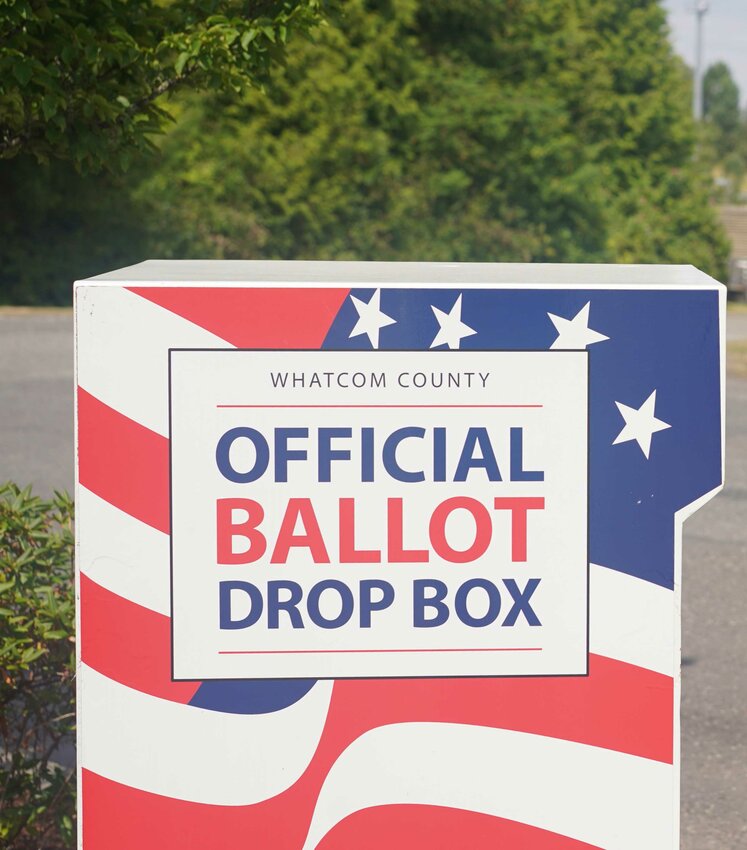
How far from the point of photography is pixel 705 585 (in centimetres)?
664

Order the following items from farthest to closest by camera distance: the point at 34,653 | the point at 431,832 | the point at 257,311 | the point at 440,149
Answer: the point at 440,149, the point at 34,653, the point at 431,832, the point at 257,311

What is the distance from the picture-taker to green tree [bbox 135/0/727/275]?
22.1m

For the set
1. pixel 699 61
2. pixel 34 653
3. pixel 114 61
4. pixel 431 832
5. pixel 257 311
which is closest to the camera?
pixel 257 311

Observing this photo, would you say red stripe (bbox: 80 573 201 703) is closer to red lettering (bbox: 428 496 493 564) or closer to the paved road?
red lettering (bbox: 428 496 493 564)

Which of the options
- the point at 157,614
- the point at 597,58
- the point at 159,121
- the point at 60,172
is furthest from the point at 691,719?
the point at 597,58

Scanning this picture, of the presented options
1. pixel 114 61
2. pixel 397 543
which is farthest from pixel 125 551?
pixel 114 61

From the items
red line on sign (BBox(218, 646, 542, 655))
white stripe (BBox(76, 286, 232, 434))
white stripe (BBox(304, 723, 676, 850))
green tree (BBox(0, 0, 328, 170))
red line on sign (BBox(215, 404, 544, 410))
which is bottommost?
white stripe (BBox(304, 723, 676, 850))

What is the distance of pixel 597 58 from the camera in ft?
85.6

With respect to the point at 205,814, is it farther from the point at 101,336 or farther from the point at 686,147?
the point at 686,147

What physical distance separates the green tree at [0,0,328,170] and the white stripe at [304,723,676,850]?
1.66 metres

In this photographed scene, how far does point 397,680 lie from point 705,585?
4853 mm

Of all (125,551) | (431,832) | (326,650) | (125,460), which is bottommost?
(431,832)

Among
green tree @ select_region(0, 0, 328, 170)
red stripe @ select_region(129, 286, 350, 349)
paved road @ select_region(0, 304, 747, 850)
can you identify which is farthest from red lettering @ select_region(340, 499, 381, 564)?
paved road @ select_region(0, 304, 747, 850)

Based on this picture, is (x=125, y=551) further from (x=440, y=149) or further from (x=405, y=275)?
(x=440, y=149)
